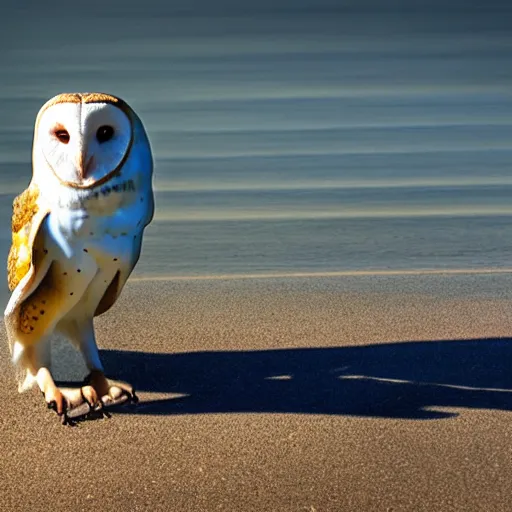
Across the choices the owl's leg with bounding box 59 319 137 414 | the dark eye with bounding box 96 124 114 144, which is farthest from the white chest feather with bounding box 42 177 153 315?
the owl's leg with bounding box 59 319 137 414

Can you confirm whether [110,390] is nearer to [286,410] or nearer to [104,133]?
[286,410]

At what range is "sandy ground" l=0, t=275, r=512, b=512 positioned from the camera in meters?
3.50

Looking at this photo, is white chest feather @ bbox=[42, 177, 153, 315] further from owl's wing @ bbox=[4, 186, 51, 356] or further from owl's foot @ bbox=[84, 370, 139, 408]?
owl's foot @ bbox=[84, 370, 139, 408]

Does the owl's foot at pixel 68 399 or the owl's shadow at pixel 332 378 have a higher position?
the owl's foot at pixel 68 399

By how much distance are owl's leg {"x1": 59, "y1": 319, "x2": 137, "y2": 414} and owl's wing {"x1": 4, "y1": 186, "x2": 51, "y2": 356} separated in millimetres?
227

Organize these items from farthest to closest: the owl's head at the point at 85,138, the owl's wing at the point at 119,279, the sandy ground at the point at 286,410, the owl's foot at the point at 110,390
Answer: the owl's foot at the point at 110,390 < the owl's wing at the point at 119,279 < the owl's head at the point at 85,138 < the sandy ground at the point at 286,410

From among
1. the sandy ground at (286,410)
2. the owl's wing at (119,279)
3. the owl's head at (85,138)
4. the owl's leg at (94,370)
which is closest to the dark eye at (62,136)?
the owl's head at (85,138)

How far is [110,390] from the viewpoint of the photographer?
409cm

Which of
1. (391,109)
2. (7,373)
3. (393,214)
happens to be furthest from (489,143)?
(7,373)

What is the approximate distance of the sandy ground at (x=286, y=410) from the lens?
350 centimetres

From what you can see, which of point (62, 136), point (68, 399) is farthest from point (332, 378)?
point (62, 136)

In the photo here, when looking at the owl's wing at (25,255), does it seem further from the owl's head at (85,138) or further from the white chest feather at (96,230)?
the owl's head at (85,138)

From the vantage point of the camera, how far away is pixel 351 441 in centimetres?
380

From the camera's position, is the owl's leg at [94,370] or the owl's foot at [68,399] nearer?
the owl's foot at [68,399]
